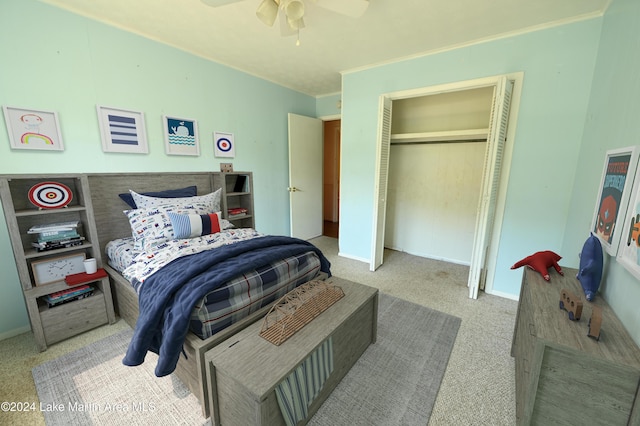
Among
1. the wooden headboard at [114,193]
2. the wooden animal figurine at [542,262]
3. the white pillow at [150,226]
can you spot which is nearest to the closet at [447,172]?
the wooden animal figurine at [542,262]

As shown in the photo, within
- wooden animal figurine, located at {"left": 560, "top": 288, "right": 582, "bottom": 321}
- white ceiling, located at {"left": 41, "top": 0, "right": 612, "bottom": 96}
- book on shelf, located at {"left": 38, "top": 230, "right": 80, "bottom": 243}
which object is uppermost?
white ceiling, located at {"left": 41, "top": 0, "right": 612, "bottom": 96}

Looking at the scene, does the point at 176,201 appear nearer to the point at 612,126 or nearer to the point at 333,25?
the point at 333,25

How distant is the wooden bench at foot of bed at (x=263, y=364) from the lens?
100cm

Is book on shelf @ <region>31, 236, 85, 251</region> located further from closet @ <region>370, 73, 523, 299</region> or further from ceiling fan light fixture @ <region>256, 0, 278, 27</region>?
closet @ <region>370, 73, 523, 299</region>

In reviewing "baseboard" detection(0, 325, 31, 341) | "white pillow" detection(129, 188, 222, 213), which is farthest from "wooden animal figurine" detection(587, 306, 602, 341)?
"baseboard" detection(0, 325, 31, 341)

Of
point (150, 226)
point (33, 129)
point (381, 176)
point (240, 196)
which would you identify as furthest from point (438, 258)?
point (33, 129)

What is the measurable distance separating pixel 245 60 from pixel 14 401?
10.7ft

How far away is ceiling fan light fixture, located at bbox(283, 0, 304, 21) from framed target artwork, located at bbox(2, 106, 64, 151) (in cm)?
192

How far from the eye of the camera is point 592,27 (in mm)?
1943

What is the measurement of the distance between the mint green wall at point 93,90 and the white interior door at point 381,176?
5.61 ft

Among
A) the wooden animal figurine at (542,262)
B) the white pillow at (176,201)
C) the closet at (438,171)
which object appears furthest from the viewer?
the closet at (438,171)

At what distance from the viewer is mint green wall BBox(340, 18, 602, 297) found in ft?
6.71

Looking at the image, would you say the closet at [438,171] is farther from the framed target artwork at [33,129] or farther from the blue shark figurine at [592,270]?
the framed target artwork at [33,129]

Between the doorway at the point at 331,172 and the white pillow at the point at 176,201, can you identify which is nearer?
the white pillow at the point at 176,201
